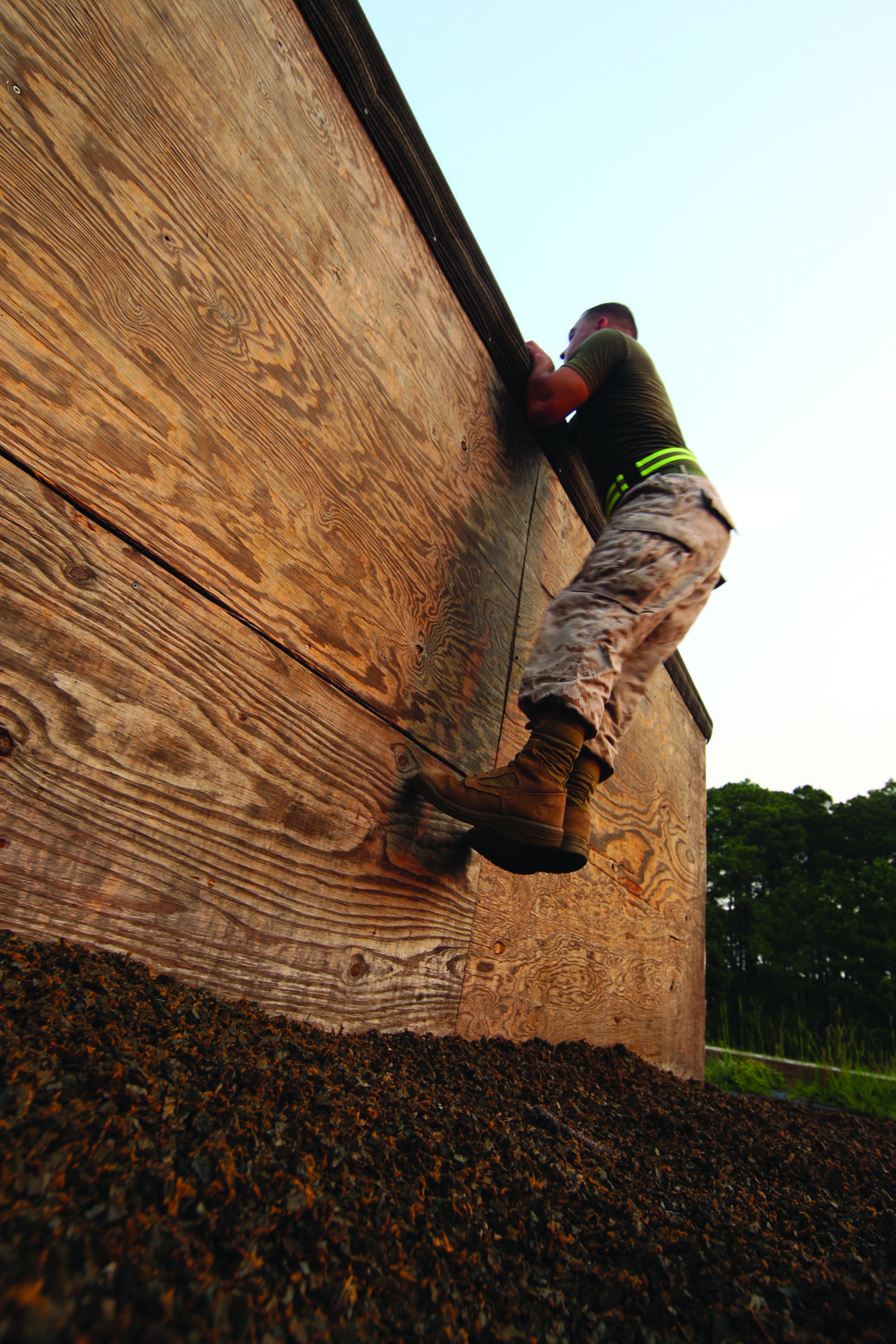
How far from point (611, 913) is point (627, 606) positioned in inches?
51.9

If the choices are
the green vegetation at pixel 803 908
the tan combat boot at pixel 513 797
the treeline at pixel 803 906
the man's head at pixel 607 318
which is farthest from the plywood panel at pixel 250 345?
the treeline at pixel 803 906

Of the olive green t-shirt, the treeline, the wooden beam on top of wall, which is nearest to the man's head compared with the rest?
the olive green t-shirt

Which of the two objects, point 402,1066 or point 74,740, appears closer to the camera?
point 74,740

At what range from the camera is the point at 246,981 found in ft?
3.73

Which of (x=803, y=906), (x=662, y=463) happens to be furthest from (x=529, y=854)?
(x=803, y=906)

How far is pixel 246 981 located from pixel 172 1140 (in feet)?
1.64

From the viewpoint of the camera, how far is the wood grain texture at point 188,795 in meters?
0.90

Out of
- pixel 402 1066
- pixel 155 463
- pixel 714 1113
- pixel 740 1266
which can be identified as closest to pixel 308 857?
pixel 402 1066

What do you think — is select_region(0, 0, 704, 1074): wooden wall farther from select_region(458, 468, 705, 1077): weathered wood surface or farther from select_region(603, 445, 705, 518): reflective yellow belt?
select_region(603, 445, 705, 518): reflective yellow belt

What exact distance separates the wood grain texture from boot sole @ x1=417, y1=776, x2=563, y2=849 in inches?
4.2

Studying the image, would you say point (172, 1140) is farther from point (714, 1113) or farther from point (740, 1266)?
point (714, 1113)

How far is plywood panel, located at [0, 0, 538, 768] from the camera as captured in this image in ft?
3.19

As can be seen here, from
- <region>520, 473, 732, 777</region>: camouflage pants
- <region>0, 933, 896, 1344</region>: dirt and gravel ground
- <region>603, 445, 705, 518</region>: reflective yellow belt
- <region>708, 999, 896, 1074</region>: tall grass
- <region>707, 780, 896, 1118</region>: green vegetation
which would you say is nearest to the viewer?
<region>0, 933, 896, 1344</region>: dirt and gravel ground

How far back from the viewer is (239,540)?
121 cm
